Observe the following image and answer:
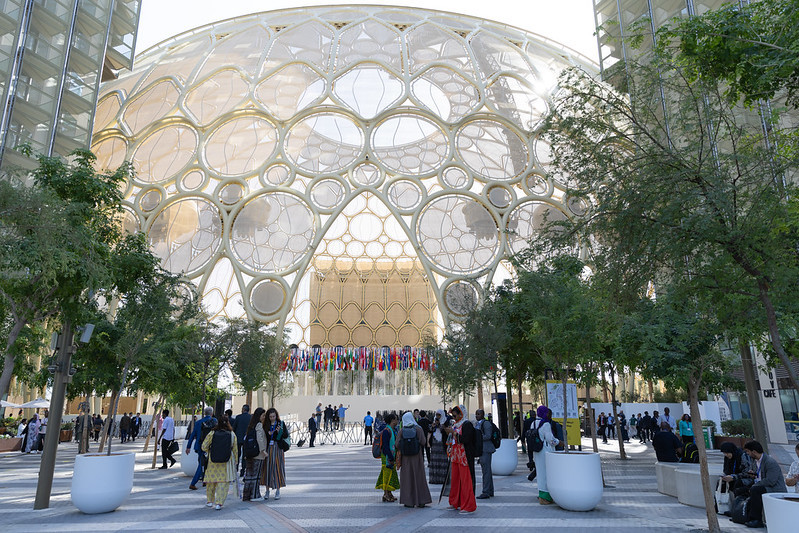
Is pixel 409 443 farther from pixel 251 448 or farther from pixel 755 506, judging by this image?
pixel 755 506

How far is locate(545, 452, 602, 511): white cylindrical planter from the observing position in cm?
886

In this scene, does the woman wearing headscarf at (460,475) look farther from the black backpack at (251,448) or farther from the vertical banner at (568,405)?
the vertical banner at (568,405)

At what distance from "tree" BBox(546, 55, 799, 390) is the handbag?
2.59 m

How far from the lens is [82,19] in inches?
1086

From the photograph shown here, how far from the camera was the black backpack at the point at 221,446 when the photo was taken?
9.44 meters

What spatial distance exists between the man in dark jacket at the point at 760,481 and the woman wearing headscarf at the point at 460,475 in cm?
382

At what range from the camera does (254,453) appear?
32.7 ft

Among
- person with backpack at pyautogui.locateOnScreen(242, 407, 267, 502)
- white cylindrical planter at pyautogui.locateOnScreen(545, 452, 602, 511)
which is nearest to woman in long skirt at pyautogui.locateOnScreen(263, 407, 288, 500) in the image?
person with backpack at pyautogui.locateOnScreen(242, 407, 267, 502)

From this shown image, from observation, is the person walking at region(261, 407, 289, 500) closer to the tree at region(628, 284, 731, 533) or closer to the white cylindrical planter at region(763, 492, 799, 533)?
the tree at region(628, 284, 731, 533)

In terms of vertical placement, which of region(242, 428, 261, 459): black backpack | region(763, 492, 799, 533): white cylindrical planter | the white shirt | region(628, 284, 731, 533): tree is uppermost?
region(628, 284, 731, 533): tree

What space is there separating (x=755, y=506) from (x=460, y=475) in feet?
13.4

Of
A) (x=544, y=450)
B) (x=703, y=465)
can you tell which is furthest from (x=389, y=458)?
(x=703, y=465)

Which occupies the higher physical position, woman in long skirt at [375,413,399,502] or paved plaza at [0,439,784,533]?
woman in long skirt at [375,413,399,502]

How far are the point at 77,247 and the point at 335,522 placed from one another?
18.6 feet
